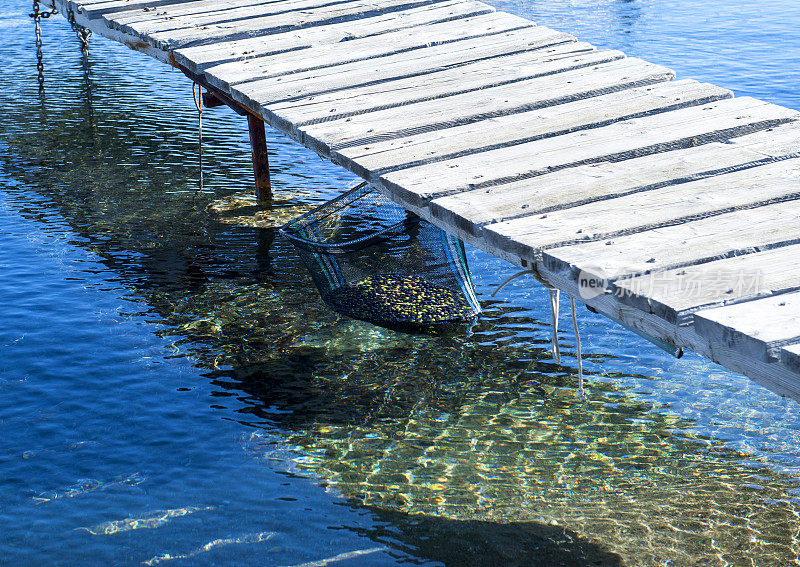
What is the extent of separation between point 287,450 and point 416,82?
11.0 ft

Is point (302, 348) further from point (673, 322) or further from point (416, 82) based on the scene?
point (673, 322)

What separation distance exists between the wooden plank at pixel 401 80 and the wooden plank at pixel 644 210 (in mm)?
2663

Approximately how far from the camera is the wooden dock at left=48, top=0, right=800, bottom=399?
4.18m

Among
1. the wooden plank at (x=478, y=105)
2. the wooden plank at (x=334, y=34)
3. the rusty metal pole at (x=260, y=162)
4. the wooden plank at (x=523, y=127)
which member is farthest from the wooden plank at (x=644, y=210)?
the rusty metal pole at (x=260, y=162)

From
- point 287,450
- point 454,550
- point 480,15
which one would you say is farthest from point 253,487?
point 480,15

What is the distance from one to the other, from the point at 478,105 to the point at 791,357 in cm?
414

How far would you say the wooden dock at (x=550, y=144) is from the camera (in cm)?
418

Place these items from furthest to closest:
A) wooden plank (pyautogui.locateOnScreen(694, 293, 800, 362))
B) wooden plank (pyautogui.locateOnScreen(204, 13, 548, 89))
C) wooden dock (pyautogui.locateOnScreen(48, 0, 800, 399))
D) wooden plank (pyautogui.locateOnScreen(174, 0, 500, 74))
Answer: wooden plank (pyautogui.locateOnScreen(174, 0, 500, 74)), wooden plank (pyautogui.locateOnScreen(204, 13, 548, 89)), wooden dock (pyautogui.locateOnScreen(48, 0, 800, 399)), wooden plank (pyautogui.locateOnScreen(694, 293, 800, 362))

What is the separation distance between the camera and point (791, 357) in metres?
3.52

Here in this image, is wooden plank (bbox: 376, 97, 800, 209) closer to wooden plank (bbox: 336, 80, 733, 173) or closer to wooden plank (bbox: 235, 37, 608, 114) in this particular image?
wooden plank (bbox: 336, 80, 733, 173)

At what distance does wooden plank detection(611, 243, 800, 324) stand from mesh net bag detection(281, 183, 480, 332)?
397 centimetres

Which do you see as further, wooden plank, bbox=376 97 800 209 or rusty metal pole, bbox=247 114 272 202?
rusty metal pole, bbox=247 114 272 202

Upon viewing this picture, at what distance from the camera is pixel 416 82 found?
310 inches

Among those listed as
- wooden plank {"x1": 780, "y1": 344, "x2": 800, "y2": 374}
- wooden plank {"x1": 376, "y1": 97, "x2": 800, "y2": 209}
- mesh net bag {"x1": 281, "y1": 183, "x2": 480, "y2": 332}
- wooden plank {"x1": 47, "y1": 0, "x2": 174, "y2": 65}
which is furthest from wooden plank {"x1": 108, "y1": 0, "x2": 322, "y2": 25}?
wooden plank {"x1": 780, "y1": 344, "x2": 800, "y2": 374}
